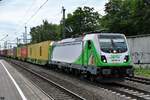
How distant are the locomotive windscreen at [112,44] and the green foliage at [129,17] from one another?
42.8m

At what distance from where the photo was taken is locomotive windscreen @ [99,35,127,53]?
20.9 m

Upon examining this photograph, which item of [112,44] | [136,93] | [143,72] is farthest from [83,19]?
[136,93]

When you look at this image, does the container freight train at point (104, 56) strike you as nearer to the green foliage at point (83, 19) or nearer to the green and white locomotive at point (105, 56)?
the green and white locomotive at point (105, 56)

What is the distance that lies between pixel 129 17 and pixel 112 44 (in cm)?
5415

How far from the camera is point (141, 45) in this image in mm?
33250

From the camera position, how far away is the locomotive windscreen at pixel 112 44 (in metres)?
20.9

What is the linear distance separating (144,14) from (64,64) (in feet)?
132

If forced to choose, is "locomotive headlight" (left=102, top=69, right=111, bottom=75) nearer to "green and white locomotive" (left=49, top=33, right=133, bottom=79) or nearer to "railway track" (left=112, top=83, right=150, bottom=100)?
"green and white locomotive" (left=49, top=33, right=133, bottom=79)

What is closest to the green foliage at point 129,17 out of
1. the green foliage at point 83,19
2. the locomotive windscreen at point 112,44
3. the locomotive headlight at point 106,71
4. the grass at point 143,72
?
the green foliage at point 83,19

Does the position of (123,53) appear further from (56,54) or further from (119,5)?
(119,5)

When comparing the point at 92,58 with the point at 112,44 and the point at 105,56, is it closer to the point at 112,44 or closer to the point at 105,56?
the point at 105,56

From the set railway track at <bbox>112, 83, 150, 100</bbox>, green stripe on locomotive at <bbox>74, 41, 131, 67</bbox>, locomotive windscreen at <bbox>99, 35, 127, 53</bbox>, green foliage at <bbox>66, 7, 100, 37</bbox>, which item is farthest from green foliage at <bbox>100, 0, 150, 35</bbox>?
railway track at <bbox>112, 83, 150, 100</bbox>

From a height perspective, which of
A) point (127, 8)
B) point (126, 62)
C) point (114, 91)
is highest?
point (127, 8)

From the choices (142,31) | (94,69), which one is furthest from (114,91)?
(142,31)
